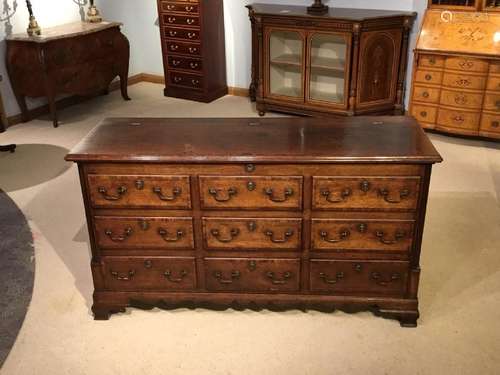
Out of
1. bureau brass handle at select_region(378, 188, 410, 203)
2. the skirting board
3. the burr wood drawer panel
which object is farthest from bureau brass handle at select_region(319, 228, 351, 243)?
the skirting board

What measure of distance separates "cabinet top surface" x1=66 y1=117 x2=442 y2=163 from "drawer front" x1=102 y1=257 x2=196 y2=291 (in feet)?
1.54

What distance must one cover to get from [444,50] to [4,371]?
357 centimetres

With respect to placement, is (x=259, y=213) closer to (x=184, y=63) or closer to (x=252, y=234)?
(x=252, y=234)

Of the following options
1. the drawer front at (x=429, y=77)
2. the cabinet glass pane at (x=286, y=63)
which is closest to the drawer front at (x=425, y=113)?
the drawer front at (x=429, y=77)

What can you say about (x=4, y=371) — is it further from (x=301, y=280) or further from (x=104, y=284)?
(x=301, y=280)

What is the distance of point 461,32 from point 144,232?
3099 mm

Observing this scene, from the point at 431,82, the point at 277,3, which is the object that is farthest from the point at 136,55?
the point at 431,82

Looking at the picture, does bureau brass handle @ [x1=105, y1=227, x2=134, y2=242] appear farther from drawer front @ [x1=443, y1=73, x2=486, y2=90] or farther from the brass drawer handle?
drawer front @ [x1=443, y1=73, x2=486, y2=90]

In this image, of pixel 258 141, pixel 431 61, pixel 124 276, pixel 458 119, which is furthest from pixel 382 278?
pixel 431 61

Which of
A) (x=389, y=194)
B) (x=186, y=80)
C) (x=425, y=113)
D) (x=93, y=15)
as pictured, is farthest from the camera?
(x=186, y=80)

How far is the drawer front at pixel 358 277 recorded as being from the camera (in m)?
2.31

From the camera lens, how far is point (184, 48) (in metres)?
5.43

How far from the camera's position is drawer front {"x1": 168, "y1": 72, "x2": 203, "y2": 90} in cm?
551

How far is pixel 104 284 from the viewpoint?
7.96 feet
